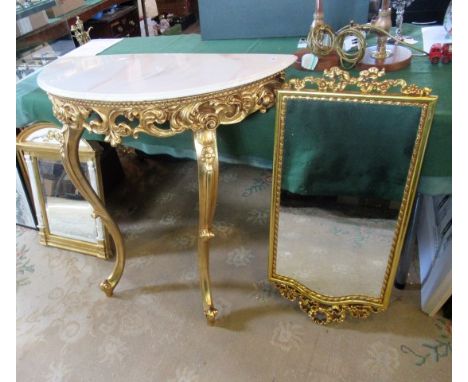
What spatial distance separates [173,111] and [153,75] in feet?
0.47

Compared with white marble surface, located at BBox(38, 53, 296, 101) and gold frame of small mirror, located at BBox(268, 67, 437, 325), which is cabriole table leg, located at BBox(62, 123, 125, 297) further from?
gold frame of small mirror, located at BBox(268, 67, 437, 325)

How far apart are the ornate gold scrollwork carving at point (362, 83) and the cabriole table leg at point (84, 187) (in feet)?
2.06

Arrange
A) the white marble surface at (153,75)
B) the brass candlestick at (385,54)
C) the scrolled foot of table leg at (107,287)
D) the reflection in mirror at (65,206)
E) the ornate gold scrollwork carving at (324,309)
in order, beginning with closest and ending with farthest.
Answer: the white marble surface at (153,75) < the brass candlestick at (385,54) < the ornate gold scrollwork carving at (324,309) < the scrolled foot of table leg at (107,287) < the reflection in mirror at (65,206)

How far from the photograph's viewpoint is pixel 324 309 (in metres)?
1.23

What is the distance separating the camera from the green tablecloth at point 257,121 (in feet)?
3.08

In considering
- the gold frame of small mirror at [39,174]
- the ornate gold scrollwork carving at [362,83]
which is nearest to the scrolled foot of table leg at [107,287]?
the gold frame of small mirror at [39,174]

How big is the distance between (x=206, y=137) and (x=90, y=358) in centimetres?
81

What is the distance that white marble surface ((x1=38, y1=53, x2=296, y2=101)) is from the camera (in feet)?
2.90

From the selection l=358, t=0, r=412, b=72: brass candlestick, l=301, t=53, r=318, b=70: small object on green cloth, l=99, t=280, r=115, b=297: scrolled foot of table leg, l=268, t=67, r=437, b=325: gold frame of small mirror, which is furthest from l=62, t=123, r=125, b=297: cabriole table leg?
l=358, t=0, r=412, b=72: brass candlestick

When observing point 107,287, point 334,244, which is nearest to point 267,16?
point 334,244

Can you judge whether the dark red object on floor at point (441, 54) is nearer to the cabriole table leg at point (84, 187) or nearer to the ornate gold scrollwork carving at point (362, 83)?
the ornate gold scrollwork carving at point (362, 83)

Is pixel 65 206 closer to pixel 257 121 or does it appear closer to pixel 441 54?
pixel 257 121

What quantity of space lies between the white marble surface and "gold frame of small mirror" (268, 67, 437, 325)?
0.11 metres

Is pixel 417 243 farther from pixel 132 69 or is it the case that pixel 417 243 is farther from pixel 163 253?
pixel 132 69
